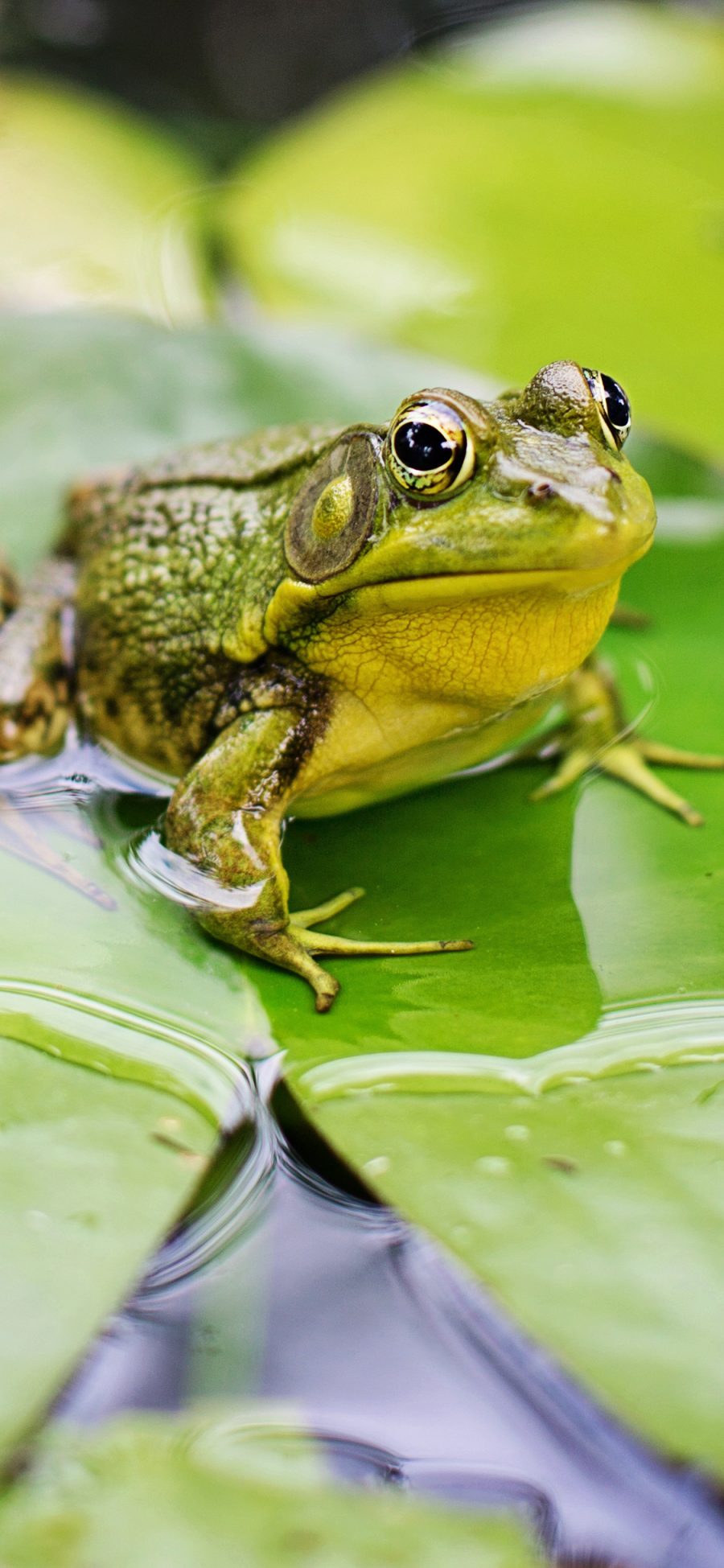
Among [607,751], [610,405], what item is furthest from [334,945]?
[610,405]

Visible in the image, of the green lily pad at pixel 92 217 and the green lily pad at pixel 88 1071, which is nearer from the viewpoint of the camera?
the green lily pad at pixel 88 1071

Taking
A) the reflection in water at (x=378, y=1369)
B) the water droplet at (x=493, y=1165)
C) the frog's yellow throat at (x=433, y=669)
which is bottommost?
the reflection in water at (x=378, y=1369)

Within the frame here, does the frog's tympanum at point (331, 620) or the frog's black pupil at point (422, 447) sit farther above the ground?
the frog's black pupil at point (422, 447)

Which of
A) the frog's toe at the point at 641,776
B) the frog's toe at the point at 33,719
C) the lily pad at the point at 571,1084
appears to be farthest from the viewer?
the frog's toe at the point at 33,719

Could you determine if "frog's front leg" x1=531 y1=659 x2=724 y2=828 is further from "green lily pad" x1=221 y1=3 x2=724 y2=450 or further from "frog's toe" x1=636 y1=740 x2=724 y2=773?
"green lily pad" x1=221 y1=3 x2=724 y2=450

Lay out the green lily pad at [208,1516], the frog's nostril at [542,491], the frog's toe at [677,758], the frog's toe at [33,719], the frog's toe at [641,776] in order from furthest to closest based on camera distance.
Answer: the frog's toe at [33,719]
the frog's toe at [677,758]
the frog's toe at [641,776]
the frog's nostril at [542,491]
the green lily pad at [208,1516]

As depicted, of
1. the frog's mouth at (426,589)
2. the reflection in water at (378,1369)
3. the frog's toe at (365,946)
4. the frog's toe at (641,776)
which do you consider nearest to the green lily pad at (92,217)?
the frog's mouth at (426,589)

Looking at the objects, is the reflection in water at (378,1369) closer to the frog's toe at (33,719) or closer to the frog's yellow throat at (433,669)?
the frog's yellow throat at (433,669)
